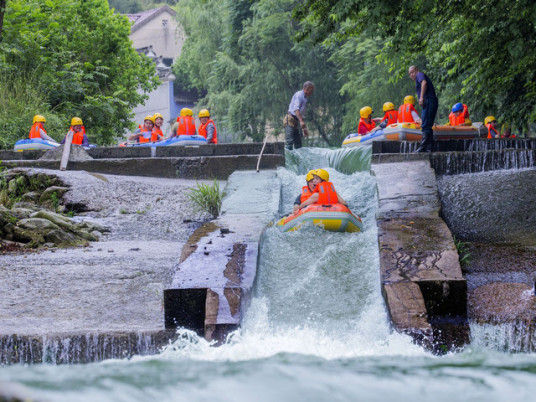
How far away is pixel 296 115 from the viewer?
1761cm

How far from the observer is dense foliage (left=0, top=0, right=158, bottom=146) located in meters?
24.1

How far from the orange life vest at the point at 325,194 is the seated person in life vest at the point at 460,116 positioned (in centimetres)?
1156

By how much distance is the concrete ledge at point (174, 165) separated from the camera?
1653 centimetres

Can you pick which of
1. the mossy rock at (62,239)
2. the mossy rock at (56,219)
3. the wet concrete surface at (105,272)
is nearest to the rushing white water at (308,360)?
the wet concrete surface at (105,272)

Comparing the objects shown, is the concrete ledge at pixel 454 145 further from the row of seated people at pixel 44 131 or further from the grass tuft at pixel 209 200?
the row of seated people at pixel 44 131

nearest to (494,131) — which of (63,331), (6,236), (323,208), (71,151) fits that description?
(71,151)

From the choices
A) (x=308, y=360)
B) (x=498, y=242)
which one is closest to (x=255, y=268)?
(x=308, y=360)

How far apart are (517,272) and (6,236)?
6.97 meters

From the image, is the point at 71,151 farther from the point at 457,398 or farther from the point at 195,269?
the point at 457,398

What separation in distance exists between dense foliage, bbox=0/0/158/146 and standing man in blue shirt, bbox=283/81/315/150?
342 inches

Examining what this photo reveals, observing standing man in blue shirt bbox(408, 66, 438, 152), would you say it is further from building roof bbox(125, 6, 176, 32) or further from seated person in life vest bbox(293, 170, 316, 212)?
building roof bbox(125, 6, 176, 32)

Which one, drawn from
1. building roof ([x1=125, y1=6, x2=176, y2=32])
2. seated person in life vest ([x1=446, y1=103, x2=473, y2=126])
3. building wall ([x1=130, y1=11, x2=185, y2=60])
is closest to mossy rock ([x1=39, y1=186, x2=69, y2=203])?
seated person in life vest ([x1=446, y1=103, x2=473, y2=126])

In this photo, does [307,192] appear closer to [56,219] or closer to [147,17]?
[56,219]

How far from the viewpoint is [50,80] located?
85.3 ft
